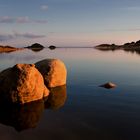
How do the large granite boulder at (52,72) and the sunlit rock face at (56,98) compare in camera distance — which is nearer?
the sunlit rock face at (56,98)

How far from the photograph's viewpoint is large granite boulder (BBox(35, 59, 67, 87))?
21062 mm

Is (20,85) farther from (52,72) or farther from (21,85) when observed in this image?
(52,72)

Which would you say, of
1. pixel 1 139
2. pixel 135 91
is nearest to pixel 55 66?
pixel 135 91

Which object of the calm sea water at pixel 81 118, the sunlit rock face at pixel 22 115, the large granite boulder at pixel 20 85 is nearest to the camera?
the calm sea water at pixel 81 118

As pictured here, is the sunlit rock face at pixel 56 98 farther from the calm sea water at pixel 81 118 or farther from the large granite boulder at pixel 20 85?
the large granite boulder at pixel 20 85

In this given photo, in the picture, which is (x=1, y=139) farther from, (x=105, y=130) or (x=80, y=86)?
(x=80, y=86)

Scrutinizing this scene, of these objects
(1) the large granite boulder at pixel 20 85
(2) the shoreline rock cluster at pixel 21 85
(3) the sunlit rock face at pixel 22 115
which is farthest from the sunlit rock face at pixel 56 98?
(1) the large granite boulder at pixel 20 85

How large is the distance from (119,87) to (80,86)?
3197mm

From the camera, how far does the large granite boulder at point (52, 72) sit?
21.1m

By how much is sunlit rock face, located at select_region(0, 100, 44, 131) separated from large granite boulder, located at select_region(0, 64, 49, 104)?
518 mm

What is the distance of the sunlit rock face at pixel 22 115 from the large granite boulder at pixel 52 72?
4.31m

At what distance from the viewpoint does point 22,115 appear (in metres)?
14.5

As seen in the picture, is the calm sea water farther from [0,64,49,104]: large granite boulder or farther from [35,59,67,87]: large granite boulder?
[35,59,67,87]: large granite boulder

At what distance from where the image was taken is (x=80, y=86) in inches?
884
